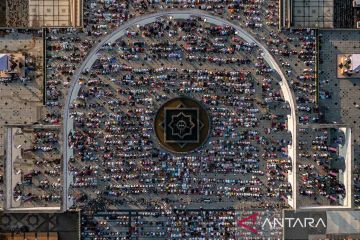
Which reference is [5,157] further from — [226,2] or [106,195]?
[226,2]

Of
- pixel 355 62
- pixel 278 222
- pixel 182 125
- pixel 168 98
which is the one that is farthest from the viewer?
pixel 278 222

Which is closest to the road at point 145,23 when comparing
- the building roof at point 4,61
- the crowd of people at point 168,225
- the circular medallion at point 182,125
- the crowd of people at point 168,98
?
the crowd of people at point 168,98

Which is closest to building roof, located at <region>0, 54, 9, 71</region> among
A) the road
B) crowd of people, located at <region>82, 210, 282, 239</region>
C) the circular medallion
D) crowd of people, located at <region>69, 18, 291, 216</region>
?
the road

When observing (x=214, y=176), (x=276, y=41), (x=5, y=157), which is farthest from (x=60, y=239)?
(x=276, y=41)

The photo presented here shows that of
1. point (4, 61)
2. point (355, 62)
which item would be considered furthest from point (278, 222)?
point (4, 61)

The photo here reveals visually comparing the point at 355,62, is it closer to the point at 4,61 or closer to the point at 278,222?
the point at 278,222

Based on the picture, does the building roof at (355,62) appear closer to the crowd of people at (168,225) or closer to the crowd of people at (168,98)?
the crowd of people at (168,98)
